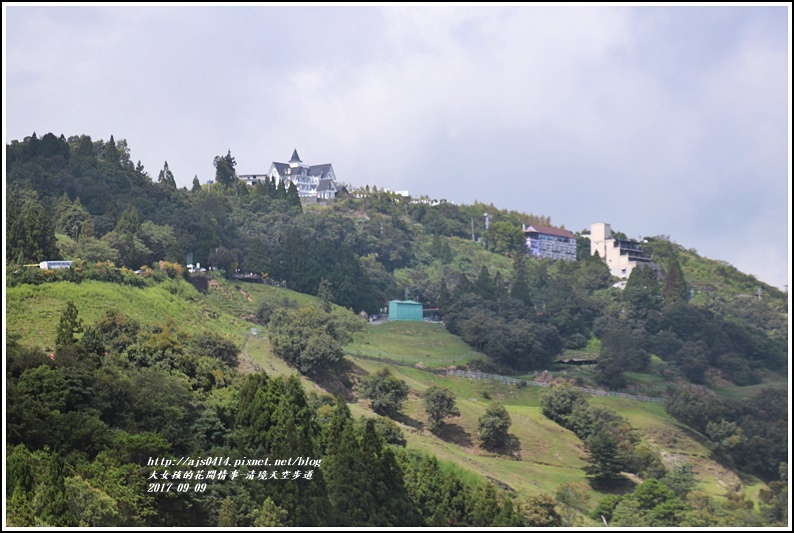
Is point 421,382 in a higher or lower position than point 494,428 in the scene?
higher

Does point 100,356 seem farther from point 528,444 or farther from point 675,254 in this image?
point 675,254

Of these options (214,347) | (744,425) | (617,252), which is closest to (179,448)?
(214,347)

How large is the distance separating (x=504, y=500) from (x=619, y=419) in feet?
50.3

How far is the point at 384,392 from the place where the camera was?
3928 centimetres

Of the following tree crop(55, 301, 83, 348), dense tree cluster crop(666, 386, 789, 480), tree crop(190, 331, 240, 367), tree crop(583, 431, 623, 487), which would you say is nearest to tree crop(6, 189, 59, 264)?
tree crop(55, 301, 83, 348)

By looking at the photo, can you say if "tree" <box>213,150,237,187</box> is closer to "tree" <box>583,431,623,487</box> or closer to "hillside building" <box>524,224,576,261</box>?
"hillside building" <box>524,224,576,261</box>

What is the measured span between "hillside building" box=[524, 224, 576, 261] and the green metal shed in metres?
23.6

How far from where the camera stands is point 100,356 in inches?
1137

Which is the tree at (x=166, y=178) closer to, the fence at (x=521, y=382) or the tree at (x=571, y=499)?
the fence at (x=521, y=382)

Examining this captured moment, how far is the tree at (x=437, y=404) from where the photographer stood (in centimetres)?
3894

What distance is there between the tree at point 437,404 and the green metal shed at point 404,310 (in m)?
20.2

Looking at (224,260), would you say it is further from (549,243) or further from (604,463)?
(549,243)

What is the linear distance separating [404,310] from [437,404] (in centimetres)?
2096

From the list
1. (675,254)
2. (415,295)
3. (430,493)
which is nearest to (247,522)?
(430,493)
